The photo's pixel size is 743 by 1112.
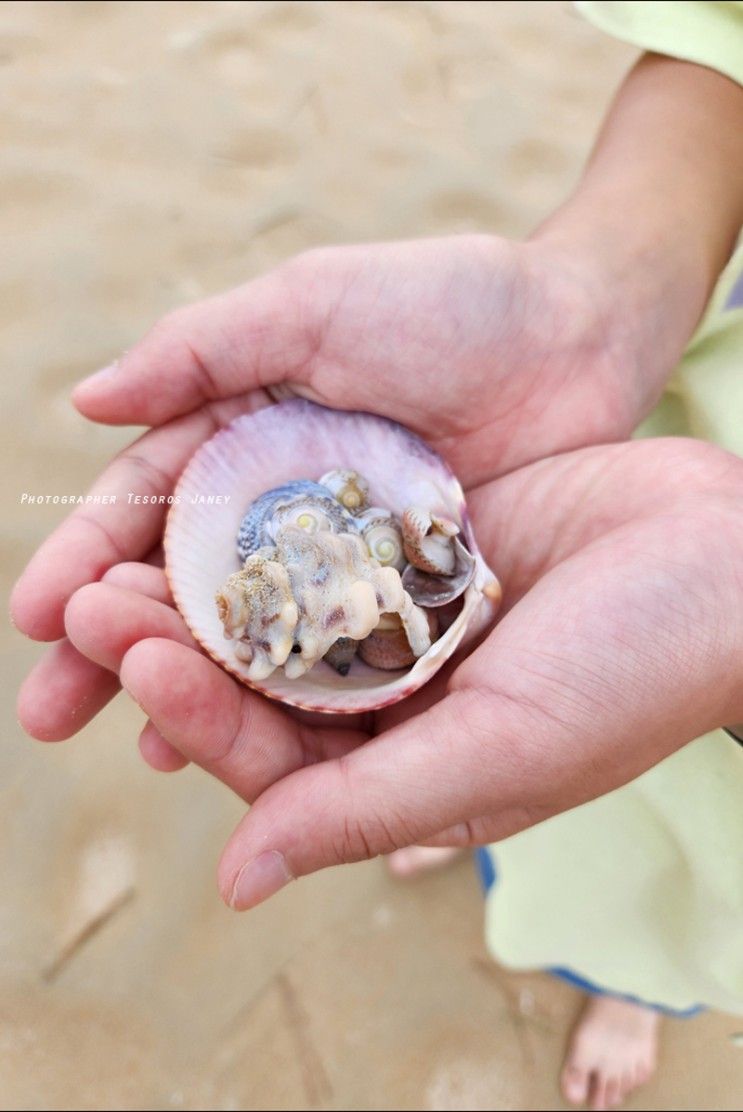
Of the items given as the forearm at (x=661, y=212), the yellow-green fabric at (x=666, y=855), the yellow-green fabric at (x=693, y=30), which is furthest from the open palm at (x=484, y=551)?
the yellow-green fabric at (x=693, y=30)

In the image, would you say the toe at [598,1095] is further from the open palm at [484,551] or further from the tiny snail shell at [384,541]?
the tiny snail shell at [384,541]

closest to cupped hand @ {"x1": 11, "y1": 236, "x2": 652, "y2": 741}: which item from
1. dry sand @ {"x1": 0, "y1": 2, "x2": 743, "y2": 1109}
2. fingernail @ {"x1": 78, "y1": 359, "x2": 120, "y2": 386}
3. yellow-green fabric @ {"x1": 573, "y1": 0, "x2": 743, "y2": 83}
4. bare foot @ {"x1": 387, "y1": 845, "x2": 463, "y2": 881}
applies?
fingernail @ {"x1": 78, "y1": 359, "x2": 120, "y2": 386}

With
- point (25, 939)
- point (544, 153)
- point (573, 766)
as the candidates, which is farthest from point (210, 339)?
point (544, 153)

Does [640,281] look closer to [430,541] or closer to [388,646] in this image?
[430,541]

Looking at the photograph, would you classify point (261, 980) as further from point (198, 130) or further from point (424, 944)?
point (198, 130)

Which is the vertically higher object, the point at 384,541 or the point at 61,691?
the point at 384,541

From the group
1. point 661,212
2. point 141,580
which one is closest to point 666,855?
point 141,580
